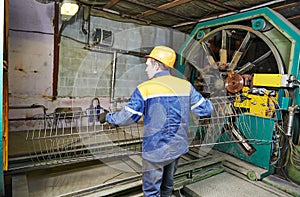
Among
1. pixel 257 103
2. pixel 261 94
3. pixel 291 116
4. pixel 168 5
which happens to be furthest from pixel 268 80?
pixel 168 5

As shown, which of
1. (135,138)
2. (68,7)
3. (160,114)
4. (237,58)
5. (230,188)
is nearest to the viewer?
(160,114)

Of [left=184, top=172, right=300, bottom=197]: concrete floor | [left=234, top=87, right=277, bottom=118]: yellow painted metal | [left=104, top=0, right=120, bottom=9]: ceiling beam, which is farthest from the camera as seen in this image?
[left=104, top=0, right=120, bottom=9]: ceiling beam

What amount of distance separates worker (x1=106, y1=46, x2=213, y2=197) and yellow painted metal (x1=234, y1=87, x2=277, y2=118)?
3.85 feet

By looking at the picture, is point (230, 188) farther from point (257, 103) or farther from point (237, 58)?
point (237, 58)

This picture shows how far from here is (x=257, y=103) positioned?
8.00 feet

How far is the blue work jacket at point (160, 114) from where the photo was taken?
1.50 m

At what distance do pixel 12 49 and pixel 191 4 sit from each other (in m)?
2.67

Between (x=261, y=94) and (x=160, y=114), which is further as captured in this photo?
(x=261, y=94)

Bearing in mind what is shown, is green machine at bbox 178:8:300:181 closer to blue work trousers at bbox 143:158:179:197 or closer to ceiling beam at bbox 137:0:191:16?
ceiling beam at bbox 137:0:191:16

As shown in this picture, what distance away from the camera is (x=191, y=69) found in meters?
3.42

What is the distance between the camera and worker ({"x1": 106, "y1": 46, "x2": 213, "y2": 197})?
1.51m

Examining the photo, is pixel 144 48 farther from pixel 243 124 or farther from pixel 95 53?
pixel 243 124

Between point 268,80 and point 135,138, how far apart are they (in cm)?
186

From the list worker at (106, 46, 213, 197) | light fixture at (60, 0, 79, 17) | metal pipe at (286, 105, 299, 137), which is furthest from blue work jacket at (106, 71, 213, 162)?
light fixture at (60, 0, 79, 17)
